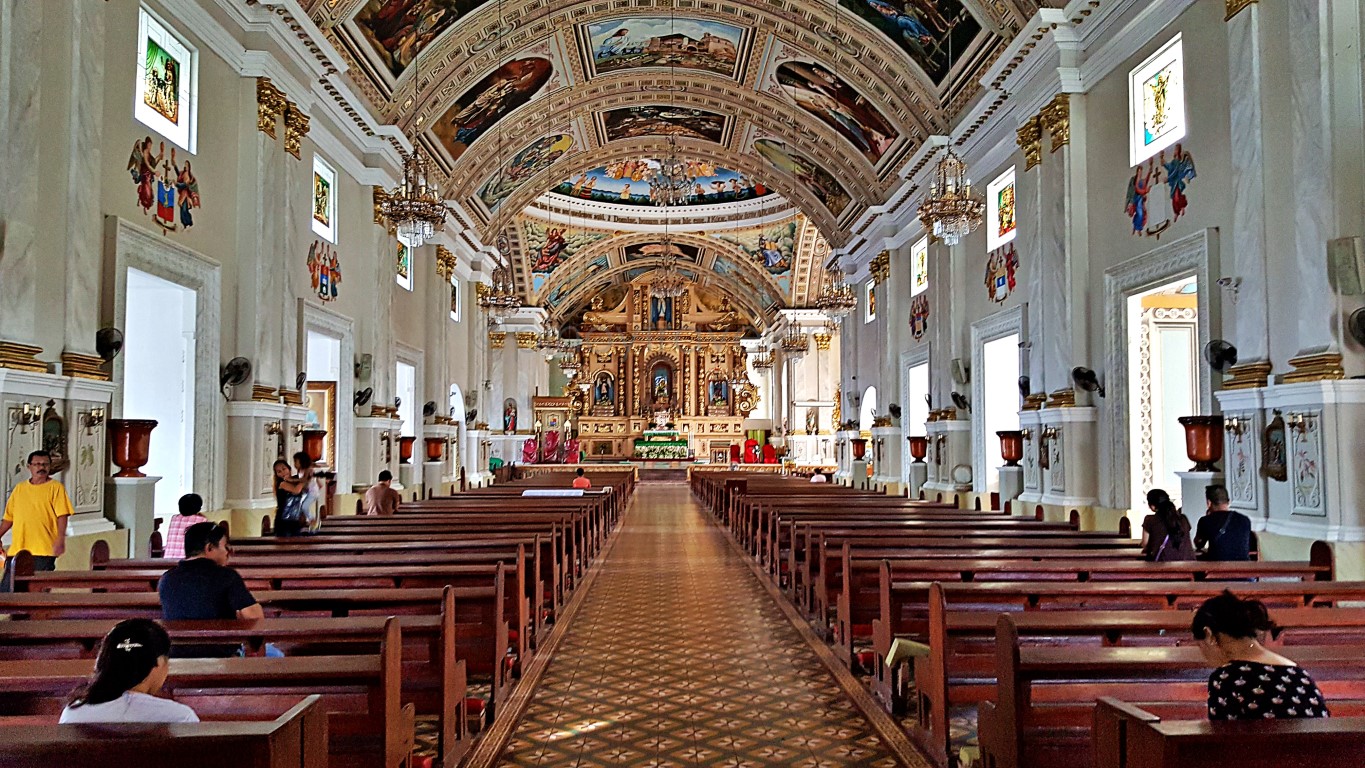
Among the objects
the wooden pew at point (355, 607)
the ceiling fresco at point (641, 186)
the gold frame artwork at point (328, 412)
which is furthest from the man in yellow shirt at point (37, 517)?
the ceiling fresco at point (641, 186)

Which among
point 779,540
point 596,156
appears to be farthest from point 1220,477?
point 596,156

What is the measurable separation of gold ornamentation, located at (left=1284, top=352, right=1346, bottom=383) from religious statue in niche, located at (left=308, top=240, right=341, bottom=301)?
36.8 feet

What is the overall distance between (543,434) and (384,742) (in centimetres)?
3396

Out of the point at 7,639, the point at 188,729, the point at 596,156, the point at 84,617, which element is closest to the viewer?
the point at 188,729

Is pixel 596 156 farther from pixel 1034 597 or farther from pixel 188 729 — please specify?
pixel 188 729

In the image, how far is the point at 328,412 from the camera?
577 inches

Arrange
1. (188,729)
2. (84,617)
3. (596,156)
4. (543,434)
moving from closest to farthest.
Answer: (188,729), (84,617), (596,156), (543,434)

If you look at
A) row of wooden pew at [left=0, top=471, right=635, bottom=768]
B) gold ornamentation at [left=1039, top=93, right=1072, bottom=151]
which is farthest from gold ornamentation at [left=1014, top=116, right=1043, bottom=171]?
row of wooden pew at [left=0, top=471, right=635, bottom=768]

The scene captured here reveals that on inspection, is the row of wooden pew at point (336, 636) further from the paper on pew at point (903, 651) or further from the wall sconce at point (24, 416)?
the paper on pew at point (903, 651)

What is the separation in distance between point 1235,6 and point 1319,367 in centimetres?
323

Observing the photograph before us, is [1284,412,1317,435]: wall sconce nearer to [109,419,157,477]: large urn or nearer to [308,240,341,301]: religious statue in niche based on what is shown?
[109,419,157,477]: large urn

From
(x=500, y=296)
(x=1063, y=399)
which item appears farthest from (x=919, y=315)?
(x=500, y=296)

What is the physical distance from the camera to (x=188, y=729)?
2.06 metres

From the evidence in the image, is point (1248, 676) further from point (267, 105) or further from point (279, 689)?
point (267, 105)
